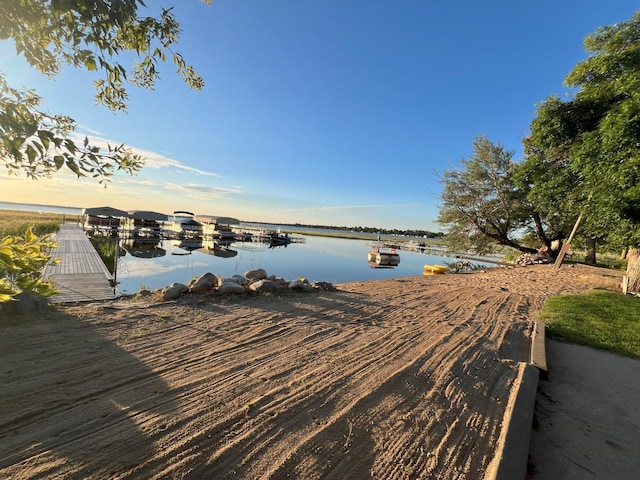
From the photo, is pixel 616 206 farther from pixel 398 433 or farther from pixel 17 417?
pixel 17 417

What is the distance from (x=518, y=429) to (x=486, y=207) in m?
21.8

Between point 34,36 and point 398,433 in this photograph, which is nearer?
point 34,36

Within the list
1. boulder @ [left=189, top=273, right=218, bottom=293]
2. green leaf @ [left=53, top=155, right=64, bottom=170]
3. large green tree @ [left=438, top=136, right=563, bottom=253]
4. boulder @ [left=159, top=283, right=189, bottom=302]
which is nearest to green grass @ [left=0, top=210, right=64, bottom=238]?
green leaf @ [left=53, top=155, right=64, bottom=170]

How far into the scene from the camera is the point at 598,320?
6758mm

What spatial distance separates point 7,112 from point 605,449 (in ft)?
14.8

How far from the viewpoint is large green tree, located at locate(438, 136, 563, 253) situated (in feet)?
69.0

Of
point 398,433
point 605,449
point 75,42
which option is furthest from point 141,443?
point 605,449

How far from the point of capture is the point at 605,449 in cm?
261

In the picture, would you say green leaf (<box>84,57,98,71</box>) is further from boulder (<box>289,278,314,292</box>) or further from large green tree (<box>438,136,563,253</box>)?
large green tree (<box>438,136,563,253</box>)

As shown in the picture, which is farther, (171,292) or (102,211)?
(102,211)

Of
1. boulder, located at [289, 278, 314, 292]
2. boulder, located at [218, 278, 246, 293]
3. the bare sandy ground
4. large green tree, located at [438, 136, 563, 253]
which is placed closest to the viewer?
the bare sandy ground

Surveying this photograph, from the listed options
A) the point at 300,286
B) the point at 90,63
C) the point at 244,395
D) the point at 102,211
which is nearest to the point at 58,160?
the point at 90,63

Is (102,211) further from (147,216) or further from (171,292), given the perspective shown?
(171,292)

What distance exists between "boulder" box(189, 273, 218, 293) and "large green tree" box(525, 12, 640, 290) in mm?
10459
